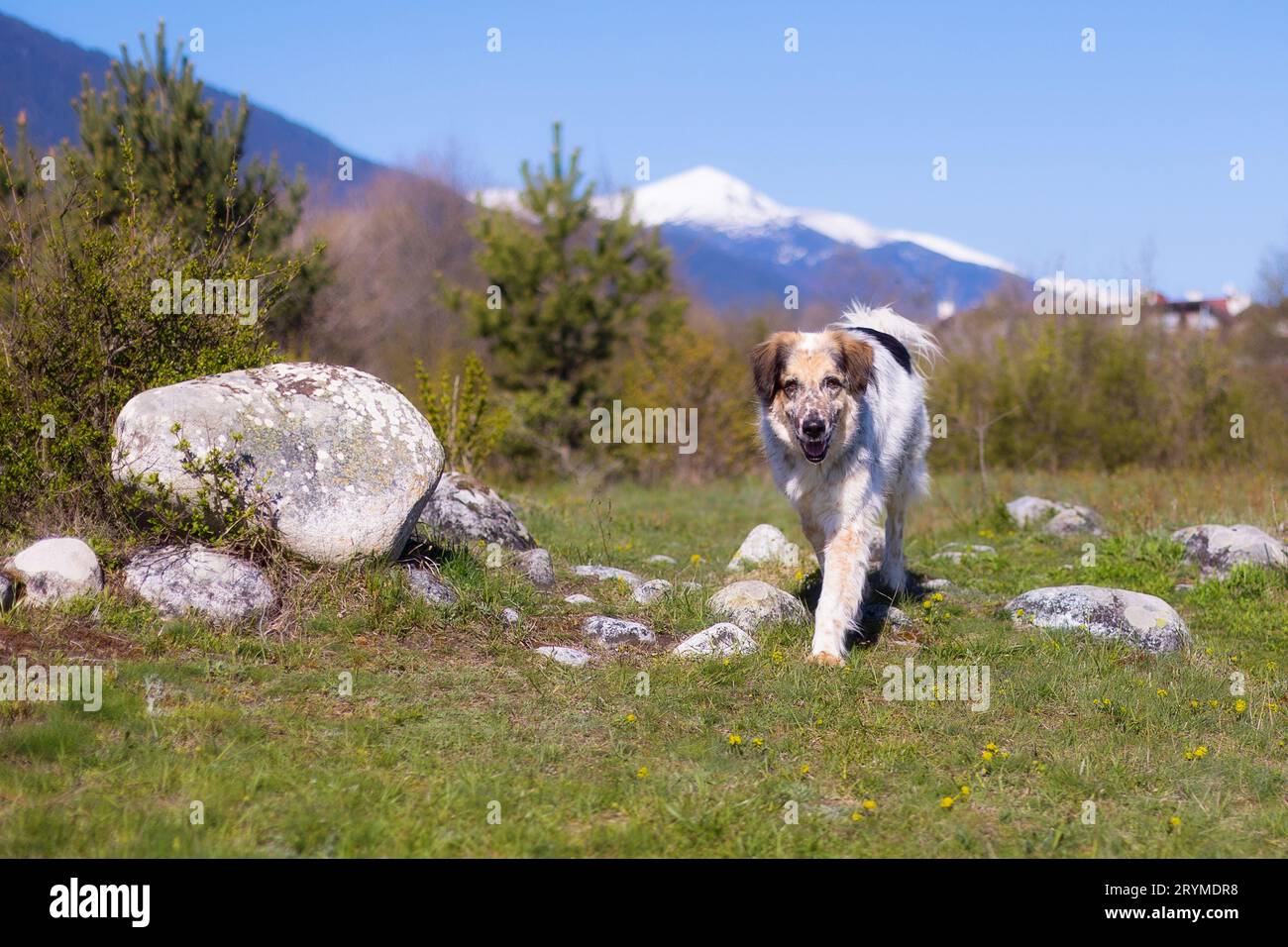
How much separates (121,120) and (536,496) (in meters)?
8.36

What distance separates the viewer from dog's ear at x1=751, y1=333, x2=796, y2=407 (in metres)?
6.33

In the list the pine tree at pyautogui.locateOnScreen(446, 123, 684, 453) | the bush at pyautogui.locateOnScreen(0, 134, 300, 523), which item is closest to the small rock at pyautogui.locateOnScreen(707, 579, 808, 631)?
the bush at pyautogui.locateOnScreen(0, 134, 300, 523)

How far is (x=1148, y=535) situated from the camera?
30.5 ft

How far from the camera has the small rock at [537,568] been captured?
7.01 metres

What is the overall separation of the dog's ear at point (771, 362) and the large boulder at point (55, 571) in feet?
12.7

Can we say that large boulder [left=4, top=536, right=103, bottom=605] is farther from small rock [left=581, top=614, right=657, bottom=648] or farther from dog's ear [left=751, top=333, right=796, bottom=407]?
dog's ear [left=751, top=333, right=796, bottom=407]

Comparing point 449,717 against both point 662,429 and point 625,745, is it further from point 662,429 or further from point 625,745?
point 662,429

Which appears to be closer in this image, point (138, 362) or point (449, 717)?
point (449, 717)

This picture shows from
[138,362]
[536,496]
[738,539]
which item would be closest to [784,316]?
[536,496]

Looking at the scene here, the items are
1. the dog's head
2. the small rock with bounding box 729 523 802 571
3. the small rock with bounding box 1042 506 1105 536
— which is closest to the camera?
the dog's head

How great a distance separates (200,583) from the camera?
5.61 m

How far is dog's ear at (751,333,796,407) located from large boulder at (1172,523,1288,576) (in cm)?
427

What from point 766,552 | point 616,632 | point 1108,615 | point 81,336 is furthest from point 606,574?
point 81,336

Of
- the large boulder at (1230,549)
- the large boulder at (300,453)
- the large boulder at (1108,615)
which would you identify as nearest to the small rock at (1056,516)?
the large boulder at (1230,549)
